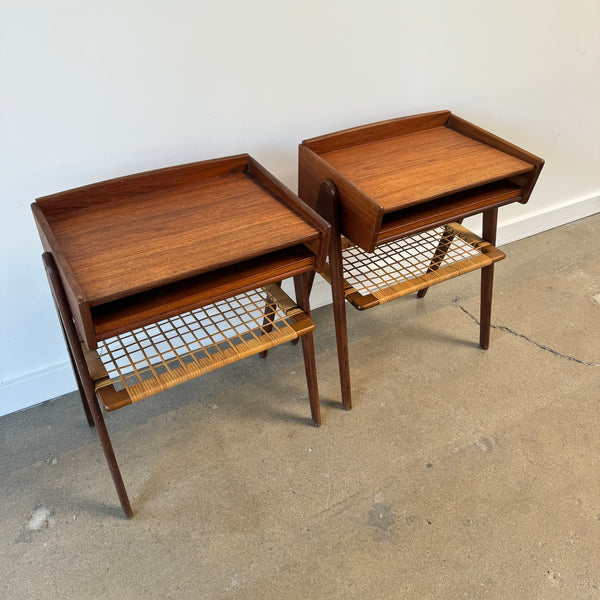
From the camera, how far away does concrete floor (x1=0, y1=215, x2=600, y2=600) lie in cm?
125

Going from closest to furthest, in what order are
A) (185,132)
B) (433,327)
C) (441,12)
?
(185,132), (441,12), (433,327)

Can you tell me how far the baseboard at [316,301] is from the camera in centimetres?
163

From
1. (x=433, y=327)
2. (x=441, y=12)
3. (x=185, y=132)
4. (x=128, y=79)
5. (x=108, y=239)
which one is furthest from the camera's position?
(x=433, y=327)

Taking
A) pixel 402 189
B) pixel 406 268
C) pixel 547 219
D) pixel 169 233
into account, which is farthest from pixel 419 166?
pixel 547 219

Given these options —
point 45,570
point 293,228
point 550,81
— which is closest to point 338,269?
point 293,228

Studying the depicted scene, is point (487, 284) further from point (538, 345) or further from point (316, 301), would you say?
point (316, 301)

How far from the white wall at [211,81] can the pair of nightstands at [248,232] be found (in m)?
0.13

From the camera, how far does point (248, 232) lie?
1.20m

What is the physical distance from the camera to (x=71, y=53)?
123cm

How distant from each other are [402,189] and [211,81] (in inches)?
Answer: 21.0

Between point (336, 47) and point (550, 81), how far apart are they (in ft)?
2.89

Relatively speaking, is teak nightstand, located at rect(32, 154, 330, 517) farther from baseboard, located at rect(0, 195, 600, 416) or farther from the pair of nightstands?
baseboard, located at rect(0, 195, 600, 416)

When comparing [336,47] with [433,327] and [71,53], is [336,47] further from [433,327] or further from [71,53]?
[433,327]

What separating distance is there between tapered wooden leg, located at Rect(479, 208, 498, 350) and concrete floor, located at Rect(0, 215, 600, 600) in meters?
0.06
